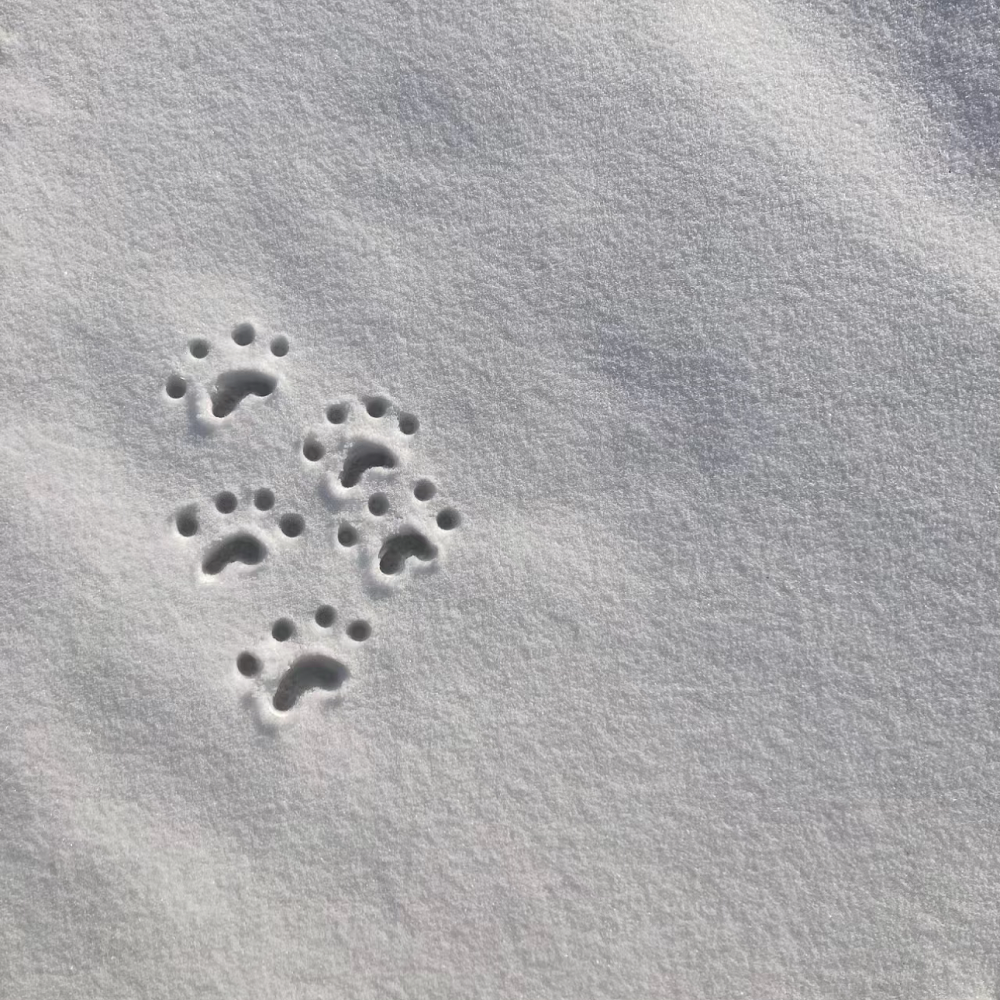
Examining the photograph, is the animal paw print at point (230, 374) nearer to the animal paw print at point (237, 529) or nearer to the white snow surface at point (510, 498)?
the white snow surface at point (510, 498)

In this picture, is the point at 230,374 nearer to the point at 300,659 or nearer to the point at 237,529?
the point at 237,529

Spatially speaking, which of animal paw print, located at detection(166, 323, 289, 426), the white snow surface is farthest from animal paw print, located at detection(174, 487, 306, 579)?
animal paw print, located at detection(166, 323, 289, 426)

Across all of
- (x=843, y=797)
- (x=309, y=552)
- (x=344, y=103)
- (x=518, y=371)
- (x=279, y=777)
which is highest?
(x=344, y=103)

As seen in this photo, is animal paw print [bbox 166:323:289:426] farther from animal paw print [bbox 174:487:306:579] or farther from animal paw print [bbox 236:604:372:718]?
animal paw print [bbox 236:604:372:718]

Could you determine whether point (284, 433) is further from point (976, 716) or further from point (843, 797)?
point (976, 716)

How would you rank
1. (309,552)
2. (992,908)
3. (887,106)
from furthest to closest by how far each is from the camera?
(887,106), (309,552), (992,908)

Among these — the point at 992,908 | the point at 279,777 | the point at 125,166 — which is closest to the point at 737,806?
the point at 992,908
